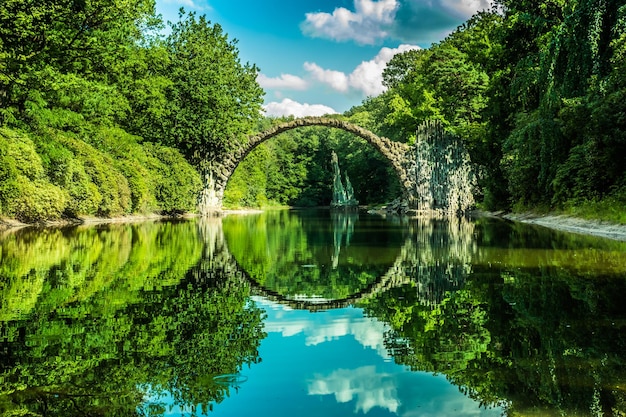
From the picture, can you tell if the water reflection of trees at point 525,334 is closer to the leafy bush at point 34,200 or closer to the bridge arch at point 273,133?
the leafy bush at point 34,200

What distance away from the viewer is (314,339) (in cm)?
499

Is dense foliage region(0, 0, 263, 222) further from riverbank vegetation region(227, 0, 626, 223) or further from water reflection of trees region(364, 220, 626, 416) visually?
riverbank vegetation region(227, 0, 626, 223)

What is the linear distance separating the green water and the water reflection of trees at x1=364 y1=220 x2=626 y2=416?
0.02m

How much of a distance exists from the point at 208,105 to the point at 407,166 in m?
14.1

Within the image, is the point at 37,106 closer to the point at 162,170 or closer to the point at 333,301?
the point at 162,170

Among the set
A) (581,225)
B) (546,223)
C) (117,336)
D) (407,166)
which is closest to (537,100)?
(546,223)

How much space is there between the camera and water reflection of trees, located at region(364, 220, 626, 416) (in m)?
3.34

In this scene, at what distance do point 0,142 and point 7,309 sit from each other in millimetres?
11933

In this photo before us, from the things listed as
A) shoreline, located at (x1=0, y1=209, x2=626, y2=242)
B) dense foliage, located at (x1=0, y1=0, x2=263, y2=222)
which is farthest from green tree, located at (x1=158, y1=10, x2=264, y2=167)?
shoreline, located at (x1=0, y1=209, x2=626, y2=242)

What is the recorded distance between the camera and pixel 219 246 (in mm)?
14375

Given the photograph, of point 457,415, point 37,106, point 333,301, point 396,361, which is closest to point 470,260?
point 333,301

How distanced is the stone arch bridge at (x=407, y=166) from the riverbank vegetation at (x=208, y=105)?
1.22m

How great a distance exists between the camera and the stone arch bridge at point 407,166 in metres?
36.0

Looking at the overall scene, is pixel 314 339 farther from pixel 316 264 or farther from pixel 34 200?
pixel 34 200
